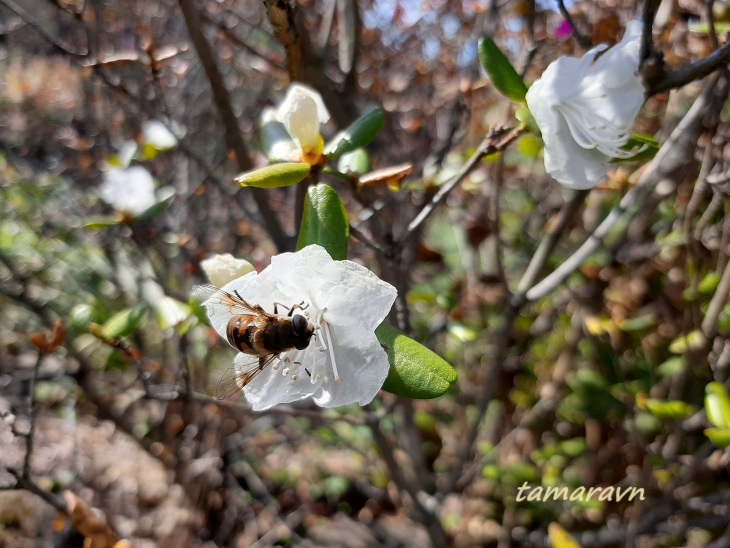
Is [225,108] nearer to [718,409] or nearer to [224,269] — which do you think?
[224,269]

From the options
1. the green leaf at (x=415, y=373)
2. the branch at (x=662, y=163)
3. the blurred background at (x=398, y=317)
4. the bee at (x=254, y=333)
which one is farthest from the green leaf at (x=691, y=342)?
the bee at (x=254, y=333)

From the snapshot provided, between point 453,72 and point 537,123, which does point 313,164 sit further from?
point 453,72

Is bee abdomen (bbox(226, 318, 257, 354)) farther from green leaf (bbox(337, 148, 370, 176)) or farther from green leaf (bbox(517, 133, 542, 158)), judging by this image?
green leaf (bbox(517, 133, 542, 158))

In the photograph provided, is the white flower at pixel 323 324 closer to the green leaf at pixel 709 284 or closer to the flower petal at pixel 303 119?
the flower petal at pixel 303 119

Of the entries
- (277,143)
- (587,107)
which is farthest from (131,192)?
(587,107)

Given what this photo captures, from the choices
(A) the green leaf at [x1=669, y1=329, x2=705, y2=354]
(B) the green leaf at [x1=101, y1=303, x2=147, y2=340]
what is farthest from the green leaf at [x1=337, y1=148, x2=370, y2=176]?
(A) the green leaf at [x1=669, y1=329, x2=705, y2=354]

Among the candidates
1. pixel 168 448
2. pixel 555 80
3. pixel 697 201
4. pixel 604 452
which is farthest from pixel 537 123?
pixel 168 448
